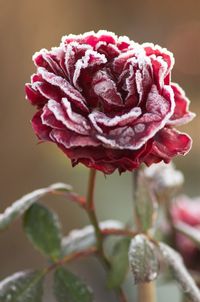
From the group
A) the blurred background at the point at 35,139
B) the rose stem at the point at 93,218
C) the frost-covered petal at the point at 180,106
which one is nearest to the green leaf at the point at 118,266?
the rose stem at the point at 93,218

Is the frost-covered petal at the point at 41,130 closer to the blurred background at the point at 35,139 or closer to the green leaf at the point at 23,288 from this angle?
the green leaf at the point at 23,288

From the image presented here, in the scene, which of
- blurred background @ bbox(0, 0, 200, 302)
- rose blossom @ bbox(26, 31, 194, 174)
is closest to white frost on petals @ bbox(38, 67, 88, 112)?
rose blossom @ bbox(26, 31, 194, 174)

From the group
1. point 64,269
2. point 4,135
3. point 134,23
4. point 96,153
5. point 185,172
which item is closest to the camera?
point 96,153

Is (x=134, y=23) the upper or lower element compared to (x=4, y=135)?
upper

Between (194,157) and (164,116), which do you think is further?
(194,157)

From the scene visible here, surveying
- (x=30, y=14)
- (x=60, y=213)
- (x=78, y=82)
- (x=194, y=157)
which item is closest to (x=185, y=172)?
(x=194, y=157)

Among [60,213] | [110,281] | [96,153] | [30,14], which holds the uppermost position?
[30,14]

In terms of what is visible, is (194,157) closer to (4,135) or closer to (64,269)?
(4,135)

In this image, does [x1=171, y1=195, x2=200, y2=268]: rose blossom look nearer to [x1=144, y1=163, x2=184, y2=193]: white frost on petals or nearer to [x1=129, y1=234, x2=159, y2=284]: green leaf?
[x1=144, y1=163, x2=184, y2=193]: white frost on petals

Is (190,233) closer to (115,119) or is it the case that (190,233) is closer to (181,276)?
(181,276)
